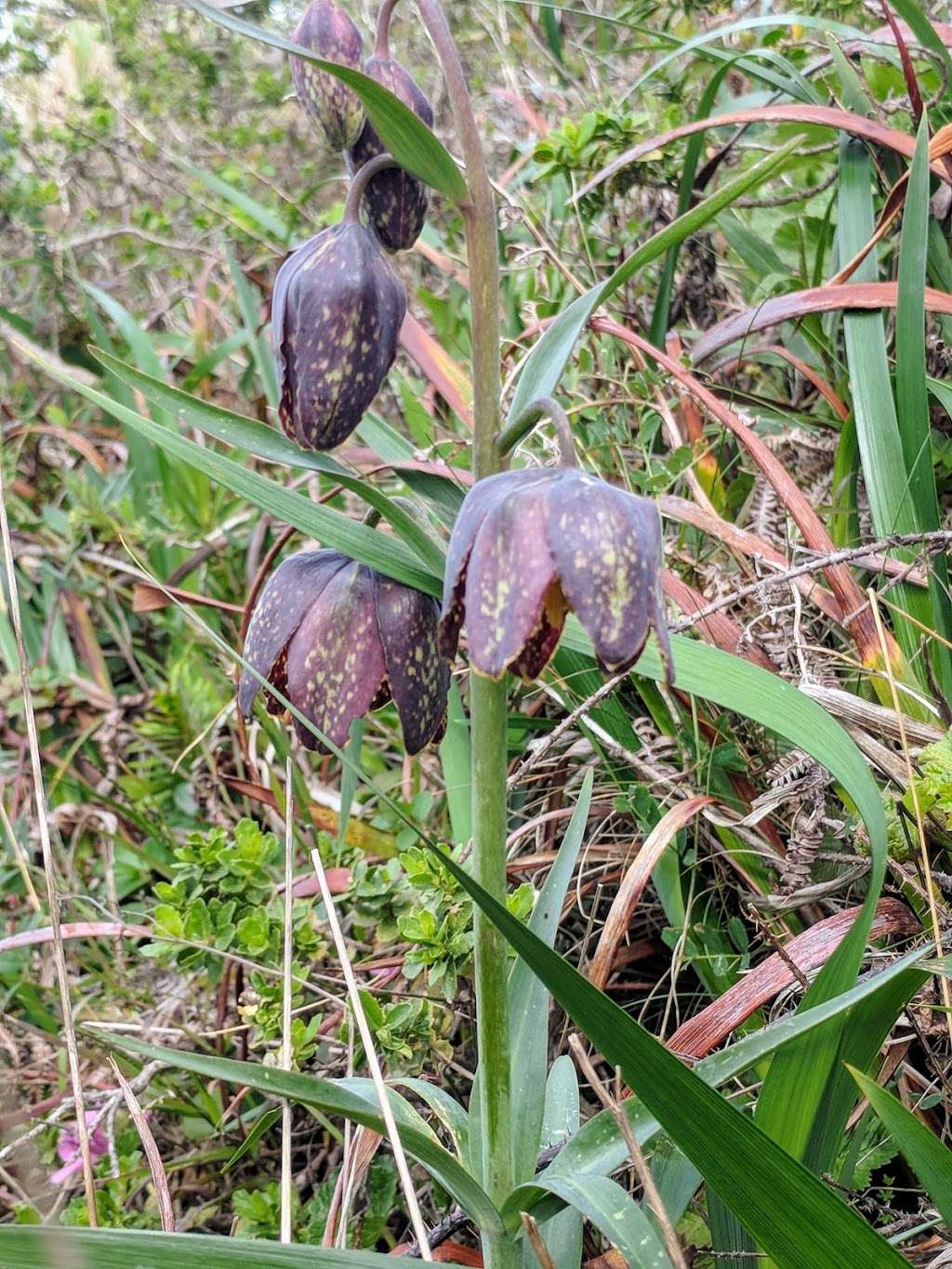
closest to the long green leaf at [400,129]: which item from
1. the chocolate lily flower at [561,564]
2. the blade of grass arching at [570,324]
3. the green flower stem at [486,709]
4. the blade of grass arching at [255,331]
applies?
the green flower stem at [486,709]

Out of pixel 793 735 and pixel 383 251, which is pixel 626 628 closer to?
pixel 793 735

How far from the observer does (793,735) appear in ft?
2.70

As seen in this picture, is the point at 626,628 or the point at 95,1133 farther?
the point at 95,1133

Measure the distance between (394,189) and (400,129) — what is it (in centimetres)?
18

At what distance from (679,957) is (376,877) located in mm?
326

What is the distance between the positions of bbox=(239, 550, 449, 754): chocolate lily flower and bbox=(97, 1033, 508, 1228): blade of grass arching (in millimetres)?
270

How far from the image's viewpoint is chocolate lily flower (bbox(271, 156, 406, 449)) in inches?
33.8

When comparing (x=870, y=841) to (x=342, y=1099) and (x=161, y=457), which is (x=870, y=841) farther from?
Answer: (x=161, y=457)

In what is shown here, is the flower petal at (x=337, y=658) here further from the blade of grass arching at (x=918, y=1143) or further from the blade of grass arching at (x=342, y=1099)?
the blade of grass arching at (x=918, y=1143)

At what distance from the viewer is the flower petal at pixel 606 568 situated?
69 cm

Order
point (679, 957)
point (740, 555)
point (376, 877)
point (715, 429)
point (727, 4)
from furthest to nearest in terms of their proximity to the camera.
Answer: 1. point (727, 4)
2. point (715, 429)
3. point (740, 555)
4. point (376, 877)
5. point (679, 957)

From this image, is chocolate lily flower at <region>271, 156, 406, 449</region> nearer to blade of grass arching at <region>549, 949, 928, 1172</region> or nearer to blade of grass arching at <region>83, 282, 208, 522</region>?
blade of grass arching at <region>549, 949, 928, 1172</region>

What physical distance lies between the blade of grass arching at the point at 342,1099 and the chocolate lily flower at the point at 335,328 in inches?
17.7

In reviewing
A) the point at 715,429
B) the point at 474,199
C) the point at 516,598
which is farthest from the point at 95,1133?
the point at 715,429
